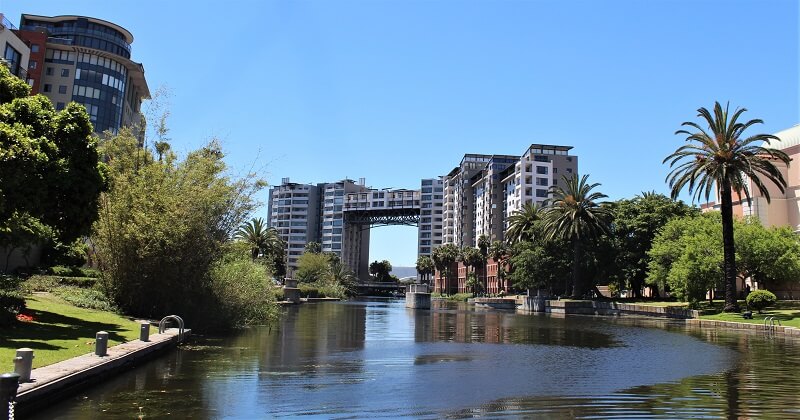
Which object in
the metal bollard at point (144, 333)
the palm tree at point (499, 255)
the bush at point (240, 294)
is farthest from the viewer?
the palm tree at point (499, 255)

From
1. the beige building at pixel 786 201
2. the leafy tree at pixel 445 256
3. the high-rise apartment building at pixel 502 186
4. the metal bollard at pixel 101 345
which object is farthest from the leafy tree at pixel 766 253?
the leafy tree at pixel 445 256

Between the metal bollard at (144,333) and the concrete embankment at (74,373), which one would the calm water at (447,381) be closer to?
the concrete embankment at (74,373)

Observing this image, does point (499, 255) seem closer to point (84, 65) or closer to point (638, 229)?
point (638, 229)

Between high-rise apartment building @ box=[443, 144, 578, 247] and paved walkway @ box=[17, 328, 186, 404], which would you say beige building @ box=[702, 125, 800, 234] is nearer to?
high-rise apartment building @ box=[443, 144, 578, 247]

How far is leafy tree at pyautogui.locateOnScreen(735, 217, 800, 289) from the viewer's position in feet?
195

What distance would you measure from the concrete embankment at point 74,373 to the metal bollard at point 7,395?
1514mm

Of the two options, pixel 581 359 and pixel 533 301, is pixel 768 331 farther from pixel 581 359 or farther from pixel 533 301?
pixel 533 301

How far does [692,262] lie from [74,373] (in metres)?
57.7

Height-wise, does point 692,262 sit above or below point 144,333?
above

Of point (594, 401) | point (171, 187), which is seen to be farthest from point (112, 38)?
point (594, 401)

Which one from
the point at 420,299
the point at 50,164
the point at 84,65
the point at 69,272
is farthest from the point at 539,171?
the point at 50,164

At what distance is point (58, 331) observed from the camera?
21.5 meters

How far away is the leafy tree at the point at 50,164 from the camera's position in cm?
1959

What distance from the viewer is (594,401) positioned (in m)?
15.4
